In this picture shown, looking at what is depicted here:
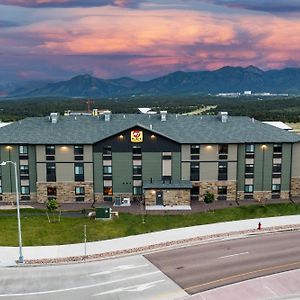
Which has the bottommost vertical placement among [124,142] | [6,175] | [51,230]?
[51,230]

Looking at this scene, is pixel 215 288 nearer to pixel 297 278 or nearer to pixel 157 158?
pixel 297 278

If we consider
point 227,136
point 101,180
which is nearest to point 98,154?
point 101,180

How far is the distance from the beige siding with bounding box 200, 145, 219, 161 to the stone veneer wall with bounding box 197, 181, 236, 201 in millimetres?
3935

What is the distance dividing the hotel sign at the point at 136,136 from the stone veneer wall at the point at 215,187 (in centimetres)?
1168

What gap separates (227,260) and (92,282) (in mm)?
14472

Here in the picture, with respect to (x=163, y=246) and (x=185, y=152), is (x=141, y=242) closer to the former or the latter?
(x=163, y=246)

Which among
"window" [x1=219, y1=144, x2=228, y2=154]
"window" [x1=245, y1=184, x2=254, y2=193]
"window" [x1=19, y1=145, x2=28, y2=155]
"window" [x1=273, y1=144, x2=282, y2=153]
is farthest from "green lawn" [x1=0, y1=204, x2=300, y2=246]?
Result: "window" [x1=19, y1=145, x2=28, y2=155]

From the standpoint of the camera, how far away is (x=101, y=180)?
2820 inches

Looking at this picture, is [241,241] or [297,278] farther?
[241,241]

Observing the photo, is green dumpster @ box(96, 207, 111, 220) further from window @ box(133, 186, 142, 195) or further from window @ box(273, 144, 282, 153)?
window @ box(273, 144, 282, 153)

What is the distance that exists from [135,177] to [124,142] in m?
5.98

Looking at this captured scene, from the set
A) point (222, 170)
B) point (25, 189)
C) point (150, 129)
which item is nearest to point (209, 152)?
point (222, 170)

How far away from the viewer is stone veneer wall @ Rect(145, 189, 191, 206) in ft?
225

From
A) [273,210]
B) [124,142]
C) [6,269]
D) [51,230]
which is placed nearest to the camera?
[6,269]
